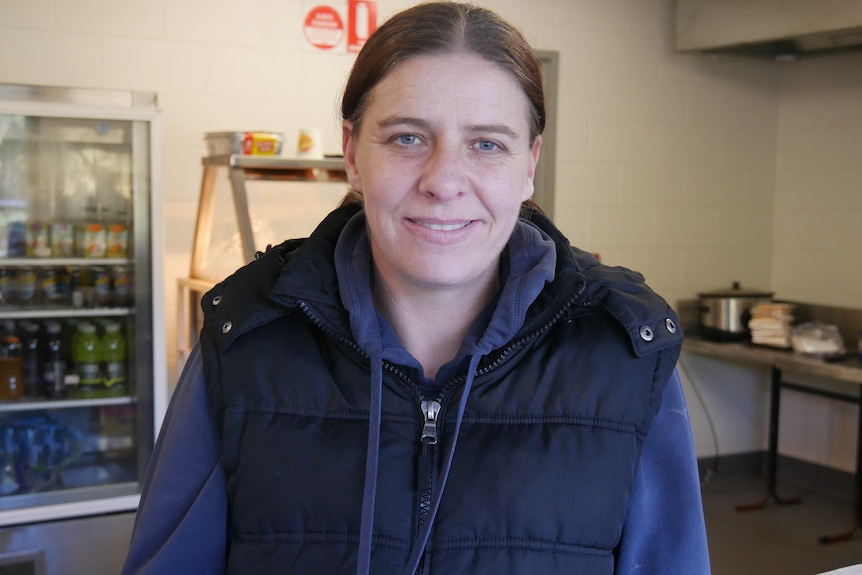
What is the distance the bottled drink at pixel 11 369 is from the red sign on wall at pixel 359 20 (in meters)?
1.81

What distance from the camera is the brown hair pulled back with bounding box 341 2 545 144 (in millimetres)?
1235

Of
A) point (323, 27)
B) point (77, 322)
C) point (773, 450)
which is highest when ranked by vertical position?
point (323, 27)

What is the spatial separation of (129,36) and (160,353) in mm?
1253

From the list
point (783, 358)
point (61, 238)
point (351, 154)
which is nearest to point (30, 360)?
point (61, 238)

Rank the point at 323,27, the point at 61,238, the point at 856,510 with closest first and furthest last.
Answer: the point at 61,238
the point at 323,27
the point at 856,510

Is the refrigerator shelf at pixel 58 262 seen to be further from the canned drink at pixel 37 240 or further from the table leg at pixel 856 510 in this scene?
the table leg at pixel 856 510

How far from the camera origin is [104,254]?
3.50m

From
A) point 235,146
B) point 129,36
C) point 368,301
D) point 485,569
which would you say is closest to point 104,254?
point 235,146

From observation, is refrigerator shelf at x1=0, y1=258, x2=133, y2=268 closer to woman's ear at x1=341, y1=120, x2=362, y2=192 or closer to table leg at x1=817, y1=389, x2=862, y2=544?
woman's ear at x1=341, y1=120, x2=362, y2=192

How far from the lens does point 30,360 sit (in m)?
3.53

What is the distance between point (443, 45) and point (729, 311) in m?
3.83

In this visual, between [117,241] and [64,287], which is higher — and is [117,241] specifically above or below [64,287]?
above

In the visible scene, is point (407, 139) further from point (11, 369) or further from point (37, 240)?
point (11, 369)

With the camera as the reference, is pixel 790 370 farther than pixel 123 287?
Yes
